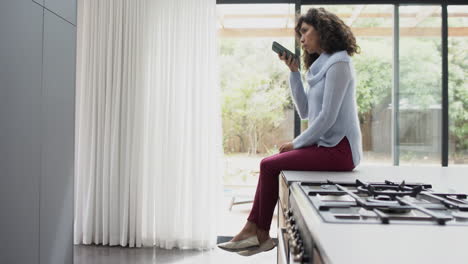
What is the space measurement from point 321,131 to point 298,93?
0.40 meters

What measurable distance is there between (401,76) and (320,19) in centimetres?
170

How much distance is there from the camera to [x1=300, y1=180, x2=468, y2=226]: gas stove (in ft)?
2.32

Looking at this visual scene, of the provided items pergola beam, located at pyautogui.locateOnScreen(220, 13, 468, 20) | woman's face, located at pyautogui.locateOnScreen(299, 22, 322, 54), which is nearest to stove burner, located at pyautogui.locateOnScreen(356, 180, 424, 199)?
woman's face, located at pyautogui.locateOnScreen(299, 22, 322, 54)

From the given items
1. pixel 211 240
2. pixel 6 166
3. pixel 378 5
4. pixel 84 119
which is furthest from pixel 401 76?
pixel 6 166

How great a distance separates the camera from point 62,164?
6.42 feet

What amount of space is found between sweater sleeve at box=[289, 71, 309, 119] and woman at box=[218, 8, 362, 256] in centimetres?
13

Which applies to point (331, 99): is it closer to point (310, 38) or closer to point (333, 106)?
point (333, 106)

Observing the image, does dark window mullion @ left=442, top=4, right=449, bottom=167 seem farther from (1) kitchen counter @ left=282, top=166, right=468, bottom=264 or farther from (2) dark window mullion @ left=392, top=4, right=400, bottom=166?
(1) kitchen counter @ left=282, top=166, right=468, bottom=264

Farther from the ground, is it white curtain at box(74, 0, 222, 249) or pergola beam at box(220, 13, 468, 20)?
pergola beam at box(220, 13, 468, 20)

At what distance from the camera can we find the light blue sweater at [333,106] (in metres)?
1.73

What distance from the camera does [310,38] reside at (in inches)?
77.4

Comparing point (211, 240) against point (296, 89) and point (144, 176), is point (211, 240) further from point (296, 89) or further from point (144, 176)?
point (296, 89)

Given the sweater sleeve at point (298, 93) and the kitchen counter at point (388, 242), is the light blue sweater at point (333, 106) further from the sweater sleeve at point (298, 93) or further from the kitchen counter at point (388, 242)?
the kitchen counter at point (388, 242)

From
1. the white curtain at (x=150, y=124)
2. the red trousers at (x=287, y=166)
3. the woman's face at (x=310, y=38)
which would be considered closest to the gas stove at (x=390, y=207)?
the red trousers at (x=287, y=166)
